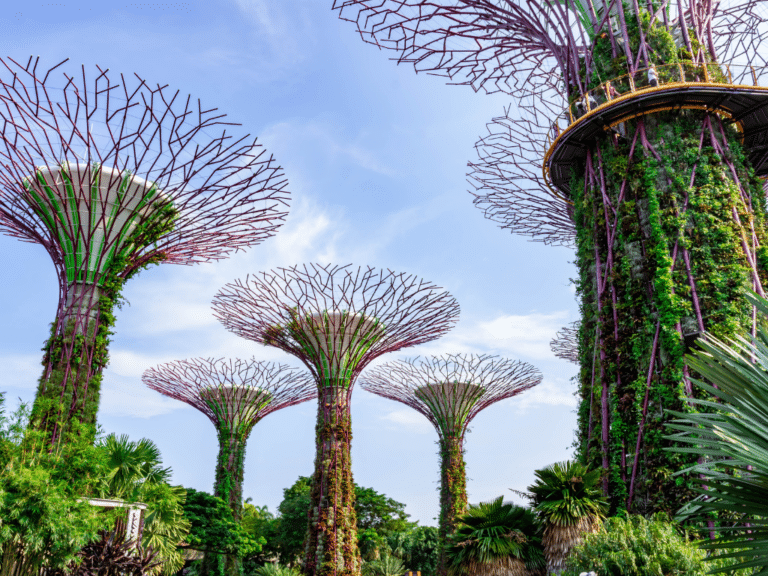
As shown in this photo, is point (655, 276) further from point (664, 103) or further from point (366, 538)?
point (366, 538)

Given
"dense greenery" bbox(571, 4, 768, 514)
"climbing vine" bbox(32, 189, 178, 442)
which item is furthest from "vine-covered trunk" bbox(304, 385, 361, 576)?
"dense greenery" bbox(571, 4, 768, 514)

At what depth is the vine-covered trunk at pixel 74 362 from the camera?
11.1 m

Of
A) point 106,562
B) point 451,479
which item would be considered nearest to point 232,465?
point 451,479

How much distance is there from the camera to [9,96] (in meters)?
11.0

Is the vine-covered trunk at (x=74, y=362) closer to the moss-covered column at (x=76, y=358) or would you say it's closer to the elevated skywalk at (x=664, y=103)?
the moss-covered column at (x=76, y=358)

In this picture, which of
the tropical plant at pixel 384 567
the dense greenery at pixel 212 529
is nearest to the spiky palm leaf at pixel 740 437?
the dense greenery at pixel 212 529

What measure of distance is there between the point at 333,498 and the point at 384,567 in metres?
8.93

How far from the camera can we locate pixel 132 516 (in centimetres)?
1164

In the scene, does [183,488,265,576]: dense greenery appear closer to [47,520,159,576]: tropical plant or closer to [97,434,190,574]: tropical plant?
[97,434,190,574]: tropical plant

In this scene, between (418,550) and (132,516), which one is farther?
(418,550)

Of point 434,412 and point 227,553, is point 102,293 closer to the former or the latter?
point 227,553

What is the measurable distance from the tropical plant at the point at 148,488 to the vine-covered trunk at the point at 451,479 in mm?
12342

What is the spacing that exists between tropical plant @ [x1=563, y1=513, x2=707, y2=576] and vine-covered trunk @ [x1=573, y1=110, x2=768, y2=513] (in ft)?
5.87

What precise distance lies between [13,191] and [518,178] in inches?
485
